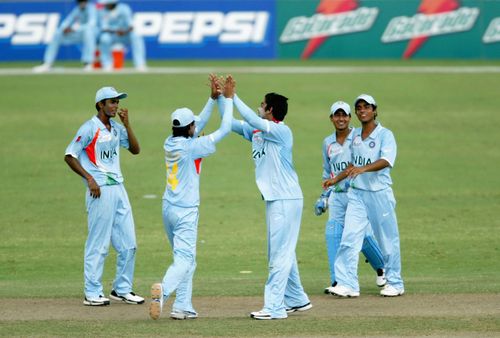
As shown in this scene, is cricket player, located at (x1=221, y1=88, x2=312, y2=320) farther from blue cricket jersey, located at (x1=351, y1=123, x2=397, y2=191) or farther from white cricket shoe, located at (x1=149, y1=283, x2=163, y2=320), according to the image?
blue cricket jersey, located at (x1=351, y1=123, x2=397, y2=191)

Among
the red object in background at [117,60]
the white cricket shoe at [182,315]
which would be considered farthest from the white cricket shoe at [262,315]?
the red object in background at [117,60]

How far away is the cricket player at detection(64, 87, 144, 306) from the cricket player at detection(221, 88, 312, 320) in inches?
63.4

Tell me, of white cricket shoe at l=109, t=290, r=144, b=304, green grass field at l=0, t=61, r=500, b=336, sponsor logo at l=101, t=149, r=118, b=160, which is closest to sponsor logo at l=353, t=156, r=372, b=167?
green grass field at l=0, t=61, r=500, b=336

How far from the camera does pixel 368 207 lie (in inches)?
503

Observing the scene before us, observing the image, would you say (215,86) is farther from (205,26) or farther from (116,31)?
(205,26)

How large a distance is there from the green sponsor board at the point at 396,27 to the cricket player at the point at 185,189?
21.7 metres

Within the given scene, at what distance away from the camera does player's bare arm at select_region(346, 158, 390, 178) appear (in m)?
12.4

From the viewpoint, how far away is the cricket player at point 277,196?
11.5 m

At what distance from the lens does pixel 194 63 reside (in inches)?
1312

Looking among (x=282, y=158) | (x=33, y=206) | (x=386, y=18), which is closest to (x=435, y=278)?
(x=282, y=158)

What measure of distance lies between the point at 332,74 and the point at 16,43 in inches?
380

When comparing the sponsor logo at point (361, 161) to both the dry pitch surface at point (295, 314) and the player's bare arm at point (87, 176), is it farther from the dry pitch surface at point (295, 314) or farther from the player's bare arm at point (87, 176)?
the player's bare arm at point (87, 176)

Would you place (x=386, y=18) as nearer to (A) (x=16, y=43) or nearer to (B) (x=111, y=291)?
(A) (x=16, y=43)

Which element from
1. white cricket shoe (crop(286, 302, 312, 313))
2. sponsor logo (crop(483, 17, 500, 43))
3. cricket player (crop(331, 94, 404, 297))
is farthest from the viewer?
sponsor logo (crop(483, 17, 500, 43))
